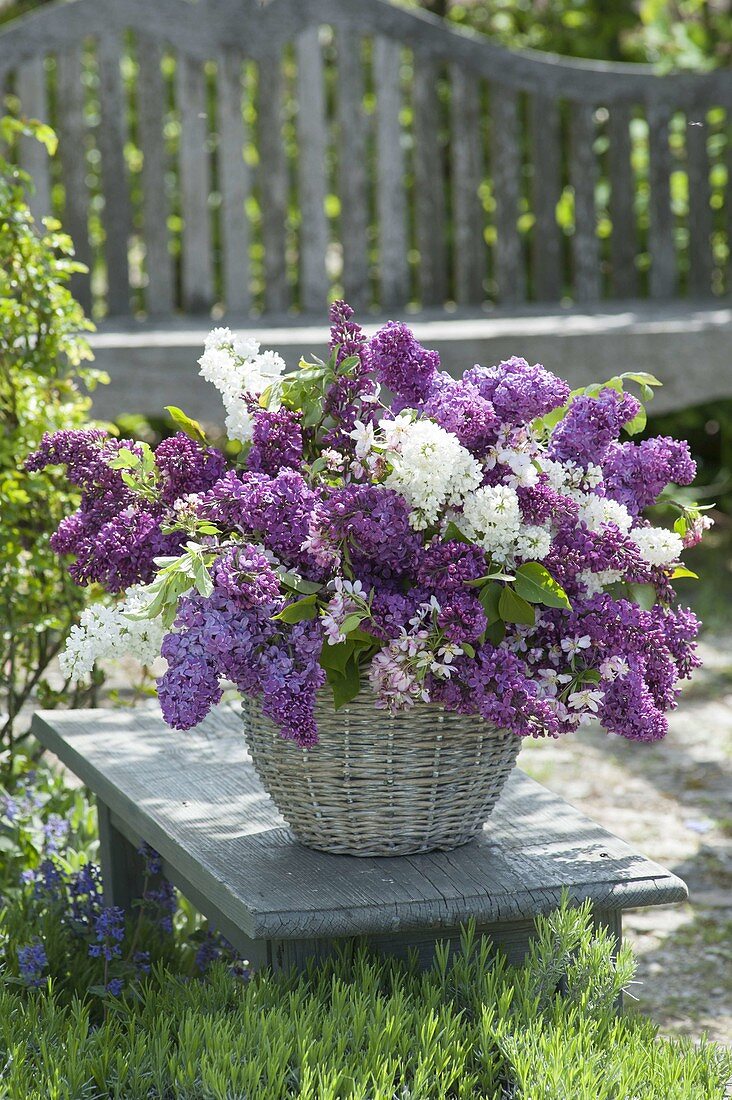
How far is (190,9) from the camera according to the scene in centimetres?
488

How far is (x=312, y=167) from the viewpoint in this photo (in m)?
5.07

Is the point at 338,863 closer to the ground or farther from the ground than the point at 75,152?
closer to the ground

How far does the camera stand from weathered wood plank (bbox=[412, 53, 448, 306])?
5.14m

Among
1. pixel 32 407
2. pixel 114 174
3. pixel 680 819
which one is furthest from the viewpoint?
pixel 114 174

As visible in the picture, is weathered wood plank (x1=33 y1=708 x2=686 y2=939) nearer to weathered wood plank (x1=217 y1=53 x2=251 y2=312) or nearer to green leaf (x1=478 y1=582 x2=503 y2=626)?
green leaf (x1=478 y1=582 x2=503 y2=626)

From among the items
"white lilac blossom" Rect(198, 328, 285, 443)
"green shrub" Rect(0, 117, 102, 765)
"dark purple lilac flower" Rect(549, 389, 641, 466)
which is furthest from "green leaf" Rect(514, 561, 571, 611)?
"green shrub" Rect(0, 117, 102, 765)

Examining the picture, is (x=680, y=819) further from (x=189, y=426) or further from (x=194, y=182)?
(x=194, y=182)

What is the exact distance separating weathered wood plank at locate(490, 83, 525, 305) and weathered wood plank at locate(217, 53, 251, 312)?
2.87 ft

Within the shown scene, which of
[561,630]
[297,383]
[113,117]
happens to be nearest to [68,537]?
[297,383]

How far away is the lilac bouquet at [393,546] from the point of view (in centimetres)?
194

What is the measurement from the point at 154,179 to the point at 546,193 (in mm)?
1374

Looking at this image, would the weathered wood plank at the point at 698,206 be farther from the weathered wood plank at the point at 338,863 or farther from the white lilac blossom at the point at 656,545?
the white lilac blossom at the point at 656,545

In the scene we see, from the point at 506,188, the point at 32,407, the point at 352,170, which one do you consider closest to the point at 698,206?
the point at 506,188

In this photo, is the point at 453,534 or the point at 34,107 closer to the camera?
the point at 453,534
